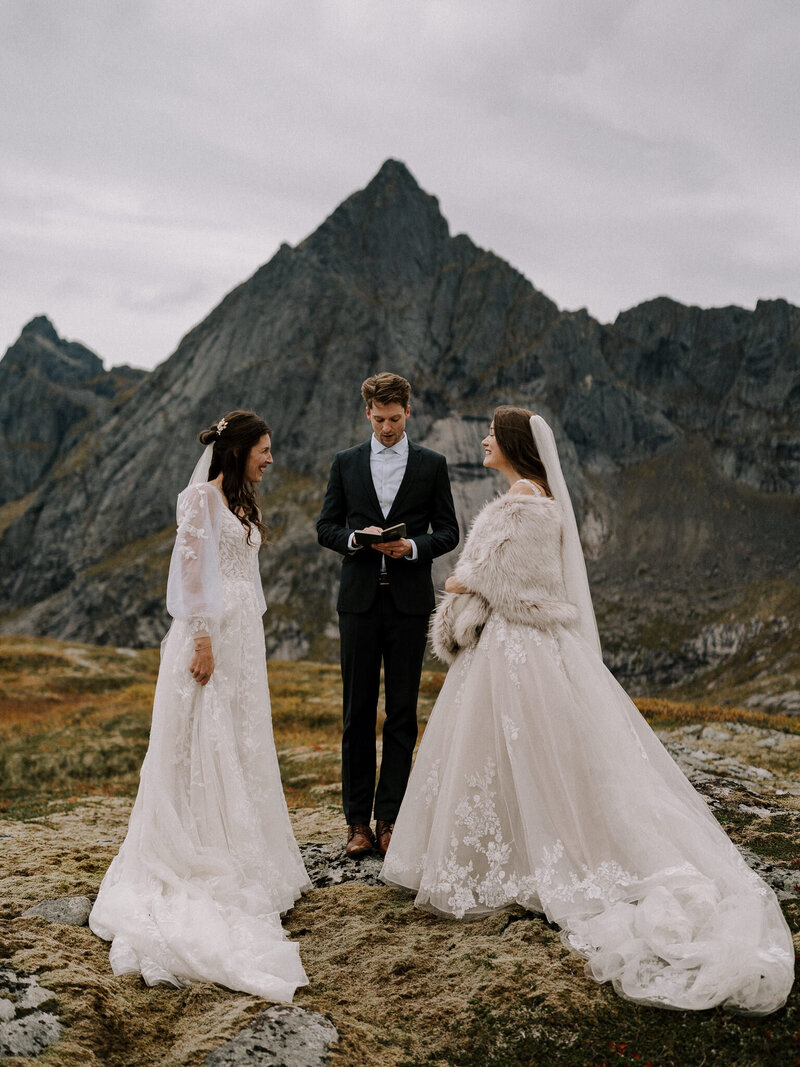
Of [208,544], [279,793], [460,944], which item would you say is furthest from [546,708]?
[208,544]

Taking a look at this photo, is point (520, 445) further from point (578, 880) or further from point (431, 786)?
point (578, 880)

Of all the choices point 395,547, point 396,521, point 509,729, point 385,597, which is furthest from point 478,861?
Answer: point 396,521

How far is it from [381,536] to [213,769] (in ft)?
8.44

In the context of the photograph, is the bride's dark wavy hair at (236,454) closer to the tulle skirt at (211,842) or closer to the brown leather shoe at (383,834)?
the tulle skirt at (211,842)

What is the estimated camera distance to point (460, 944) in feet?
20.2

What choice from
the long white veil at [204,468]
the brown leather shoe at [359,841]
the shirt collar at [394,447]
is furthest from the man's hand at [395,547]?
the brown leather shoe at [359,841]

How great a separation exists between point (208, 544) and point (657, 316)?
661 ft

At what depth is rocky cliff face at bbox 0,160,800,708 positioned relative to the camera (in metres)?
135

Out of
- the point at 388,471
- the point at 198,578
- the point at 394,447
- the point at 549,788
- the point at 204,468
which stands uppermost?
the point at 394,447

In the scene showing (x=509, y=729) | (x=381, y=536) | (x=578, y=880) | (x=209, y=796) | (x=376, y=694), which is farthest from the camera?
(x=376, y=694)

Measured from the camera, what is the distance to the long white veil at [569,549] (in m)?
7.44

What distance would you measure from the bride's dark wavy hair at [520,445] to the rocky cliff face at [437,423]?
114623 millimetres

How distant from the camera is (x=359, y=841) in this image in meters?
8.48

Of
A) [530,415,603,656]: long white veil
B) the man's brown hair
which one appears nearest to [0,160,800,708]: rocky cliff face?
the man's brown hair
